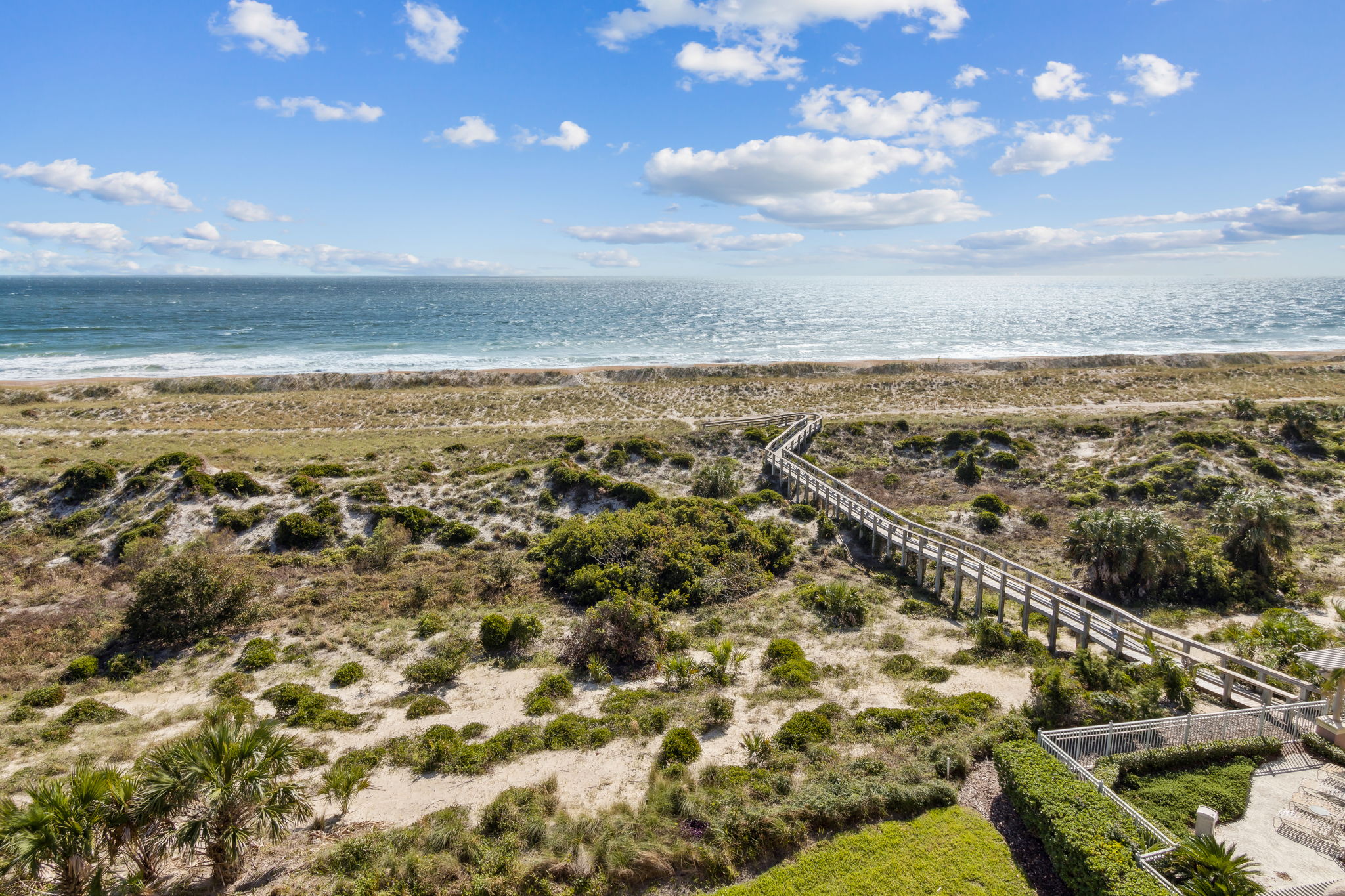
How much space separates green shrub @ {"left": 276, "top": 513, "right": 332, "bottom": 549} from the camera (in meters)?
26.8

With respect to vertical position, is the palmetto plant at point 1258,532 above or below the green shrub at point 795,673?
above

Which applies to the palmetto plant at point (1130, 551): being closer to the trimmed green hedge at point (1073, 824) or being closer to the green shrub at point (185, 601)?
the trimmed green hedge at point (1073, 824)

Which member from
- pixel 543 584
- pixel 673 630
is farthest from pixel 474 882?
pixel 543 584

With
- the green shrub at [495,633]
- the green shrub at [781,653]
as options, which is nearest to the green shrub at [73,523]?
the green shrub at [495,633]

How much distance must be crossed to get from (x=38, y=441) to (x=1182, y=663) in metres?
59.7

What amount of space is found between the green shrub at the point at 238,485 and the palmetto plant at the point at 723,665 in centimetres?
2421

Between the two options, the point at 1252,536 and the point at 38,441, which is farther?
the point at 38,441

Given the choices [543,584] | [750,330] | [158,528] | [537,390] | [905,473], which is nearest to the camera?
[543,584]

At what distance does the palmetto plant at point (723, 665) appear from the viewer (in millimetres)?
15648

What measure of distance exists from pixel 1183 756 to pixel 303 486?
107 ft

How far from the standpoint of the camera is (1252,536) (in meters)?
20.4

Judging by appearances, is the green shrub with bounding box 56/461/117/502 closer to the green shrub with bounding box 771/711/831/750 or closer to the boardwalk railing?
the boardwalk railing

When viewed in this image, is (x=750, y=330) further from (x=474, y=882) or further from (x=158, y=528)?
(x=474, y=882)

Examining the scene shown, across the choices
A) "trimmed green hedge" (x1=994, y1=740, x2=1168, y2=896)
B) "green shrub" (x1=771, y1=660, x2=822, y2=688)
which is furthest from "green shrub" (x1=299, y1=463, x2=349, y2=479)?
"trimmed green hedge" (x1=994, y1=740, x2=1168, y2=896)
